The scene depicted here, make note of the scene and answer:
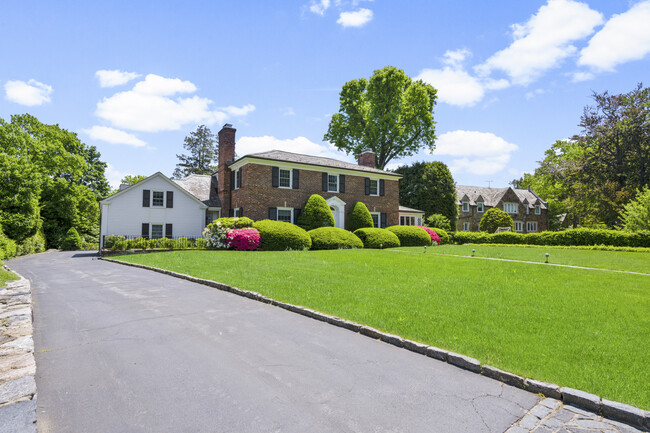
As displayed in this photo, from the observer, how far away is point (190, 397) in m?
3.53

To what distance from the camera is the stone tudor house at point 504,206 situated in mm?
51062

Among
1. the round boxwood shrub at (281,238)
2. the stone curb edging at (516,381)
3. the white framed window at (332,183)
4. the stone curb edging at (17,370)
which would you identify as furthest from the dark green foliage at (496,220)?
the stone curb edging at (17,370)

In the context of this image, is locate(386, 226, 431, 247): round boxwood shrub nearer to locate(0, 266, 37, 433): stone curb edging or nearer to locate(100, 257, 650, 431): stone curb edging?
locate(100, 257, 650, 431): stone curb edging

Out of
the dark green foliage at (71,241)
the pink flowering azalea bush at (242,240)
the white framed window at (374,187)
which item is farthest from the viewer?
the dark green foliage at (71,241)

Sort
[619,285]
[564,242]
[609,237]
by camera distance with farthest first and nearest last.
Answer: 1. [564,242]
2. [609,237]
3. [619,285]

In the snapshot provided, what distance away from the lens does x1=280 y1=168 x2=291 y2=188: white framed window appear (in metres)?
26.2

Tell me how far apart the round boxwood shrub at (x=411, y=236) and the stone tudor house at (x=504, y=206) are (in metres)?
24.2

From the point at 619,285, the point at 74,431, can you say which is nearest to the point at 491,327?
the point at 74,431

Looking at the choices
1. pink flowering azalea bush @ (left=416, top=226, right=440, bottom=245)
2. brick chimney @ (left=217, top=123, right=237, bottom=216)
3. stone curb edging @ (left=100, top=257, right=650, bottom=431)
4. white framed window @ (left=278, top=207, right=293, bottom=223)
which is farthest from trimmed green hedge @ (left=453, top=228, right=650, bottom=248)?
stone curb edging @ (left=100, top=257, right=650, bottom=431)

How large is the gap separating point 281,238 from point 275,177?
614 centimetres

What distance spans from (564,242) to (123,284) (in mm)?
28310

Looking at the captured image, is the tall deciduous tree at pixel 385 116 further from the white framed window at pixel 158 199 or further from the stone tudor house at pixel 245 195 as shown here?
the white framed window at pixel 158 199

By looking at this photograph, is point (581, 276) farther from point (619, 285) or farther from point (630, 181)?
point (630, 181)

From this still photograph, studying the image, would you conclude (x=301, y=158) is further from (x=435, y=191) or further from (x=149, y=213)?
(x=435, y=191)
